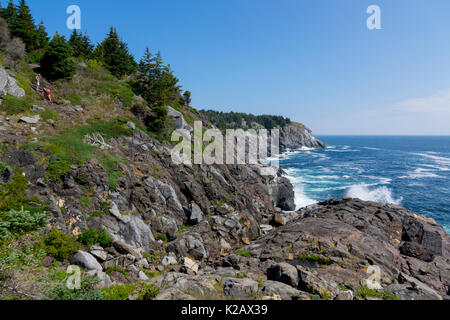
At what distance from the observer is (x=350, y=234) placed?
15.2 m

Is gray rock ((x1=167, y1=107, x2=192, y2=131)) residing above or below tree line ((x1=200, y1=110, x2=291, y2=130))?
below

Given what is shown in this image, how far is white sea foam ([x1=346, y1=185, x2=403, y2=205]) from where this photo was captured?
1634 inches

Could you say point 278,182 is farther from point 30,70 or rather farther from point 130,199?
point 30,70

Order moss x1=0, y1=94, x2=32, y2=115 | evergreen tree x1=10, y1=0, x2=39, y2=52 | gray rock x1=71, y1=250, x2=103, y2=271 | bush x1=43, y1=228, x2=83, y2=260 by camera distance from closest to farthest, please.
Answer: bush x1=43, y1=228, x2=83, y2=260 < gray rock x1=71, y1=250, x2=103, y2=271 < moss x1=0, y1=94, x2=32, y2=115 < evergreen tree x1=10, y1=0, x2=39, y2=52

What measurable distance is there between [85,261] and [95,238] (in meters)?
2.15

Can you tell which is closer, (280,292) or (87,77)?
(280,292)

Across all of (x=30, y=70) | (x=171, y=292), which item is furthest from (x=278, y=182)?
(x=30, y=70)

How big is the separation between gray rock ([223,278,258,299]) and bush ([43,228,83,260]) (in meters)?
8.37

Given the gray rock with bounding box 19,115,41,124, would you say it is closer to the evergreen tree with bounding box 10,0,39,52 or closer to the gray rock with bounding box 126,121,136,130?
the gray rock with bounding box 126,121,136,130

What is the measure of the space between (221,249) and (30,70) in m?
29.9

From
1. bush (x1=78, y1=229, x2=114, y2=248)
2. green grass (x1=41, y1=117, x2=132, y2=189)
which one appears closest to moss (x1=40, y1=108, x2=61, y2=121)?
green grass (x1=41, y1=117, x2=132, y2=189)

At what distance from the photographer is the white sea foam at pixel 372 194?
136ft

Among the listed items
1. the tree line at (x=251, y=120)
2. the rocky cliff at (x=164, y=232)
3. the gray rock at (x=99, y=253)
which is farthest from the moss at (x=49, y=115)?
the tree line at (x=251, y=120)

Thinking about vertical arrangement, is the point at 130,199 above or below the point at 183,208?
above
